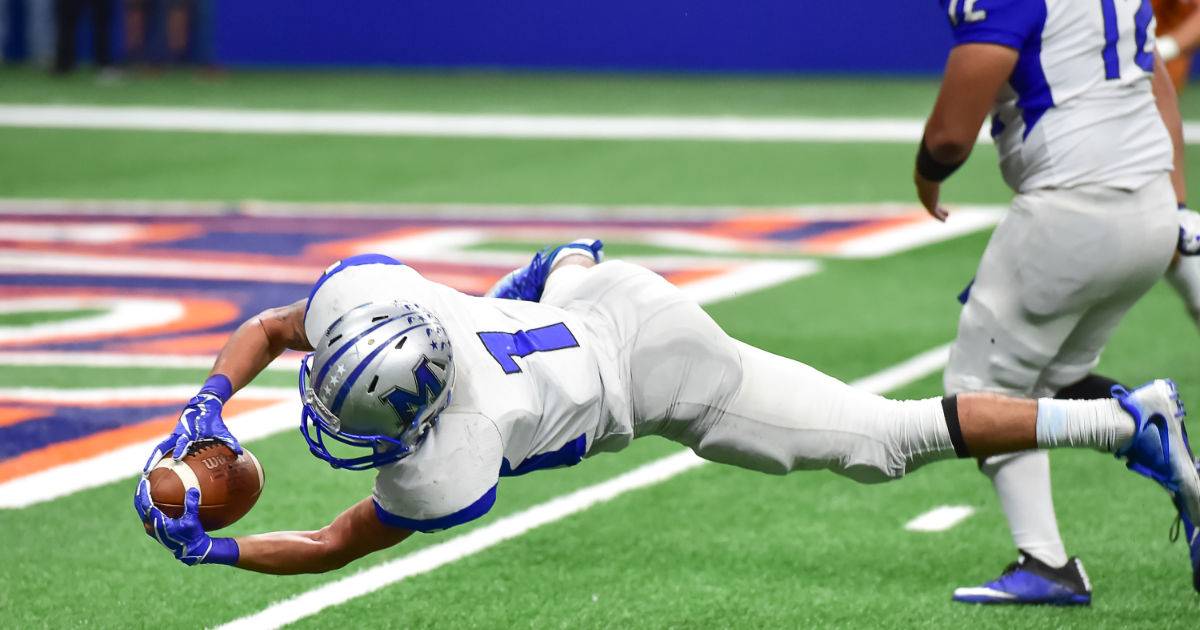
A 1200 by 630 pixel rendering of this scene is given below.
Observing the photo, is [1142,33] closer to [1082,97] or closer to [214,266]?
[1082,97]

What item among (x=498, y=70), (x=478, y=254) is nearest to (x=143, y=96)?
(x=498, y=70)

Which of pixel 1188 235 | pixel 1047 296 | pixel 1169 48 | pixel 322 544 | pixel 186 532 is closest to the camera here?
pixel 186 532

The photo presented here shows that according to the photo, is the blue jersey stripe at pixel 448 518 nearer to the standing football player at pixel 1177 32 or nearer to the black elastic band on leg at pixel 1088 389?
the black elastic band on leg at pixel 1088 389

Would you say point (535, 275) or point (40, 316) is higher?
point (535, 275)

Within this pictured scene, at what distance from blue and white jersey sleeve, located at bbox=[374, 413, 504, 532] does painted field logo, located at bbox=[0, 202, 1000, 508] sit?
242cm

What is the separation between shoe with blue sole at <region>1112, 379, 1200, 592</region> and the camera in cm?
429

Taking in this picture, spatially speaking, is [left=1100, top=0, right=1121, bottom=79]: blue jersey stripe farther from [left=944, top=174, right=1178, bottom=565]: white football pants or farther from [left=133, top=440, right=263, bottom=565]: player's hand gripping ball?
[left=133, top=440, right=263, bottom=565]: player's hand gripping ball

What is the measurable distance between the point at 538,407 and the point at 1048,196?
161 cm

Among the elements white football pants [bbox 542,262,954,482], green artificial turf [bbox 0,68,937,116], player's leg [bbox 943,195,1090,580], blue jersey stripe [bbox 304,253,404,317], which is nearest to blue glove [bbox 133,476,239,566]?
blue jersey stripe [bbox 304,253,404,317]

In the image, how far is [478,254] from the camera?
10.4 m

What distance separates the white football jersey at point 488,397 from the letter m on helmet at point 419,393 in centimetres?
10

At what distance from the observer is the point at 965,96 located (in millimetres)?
4652

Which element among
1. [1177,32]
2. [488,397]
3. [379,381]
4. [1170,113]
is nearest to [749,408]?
[488,397]

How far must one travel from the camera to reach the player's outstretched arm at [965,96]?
4613 millimetres
